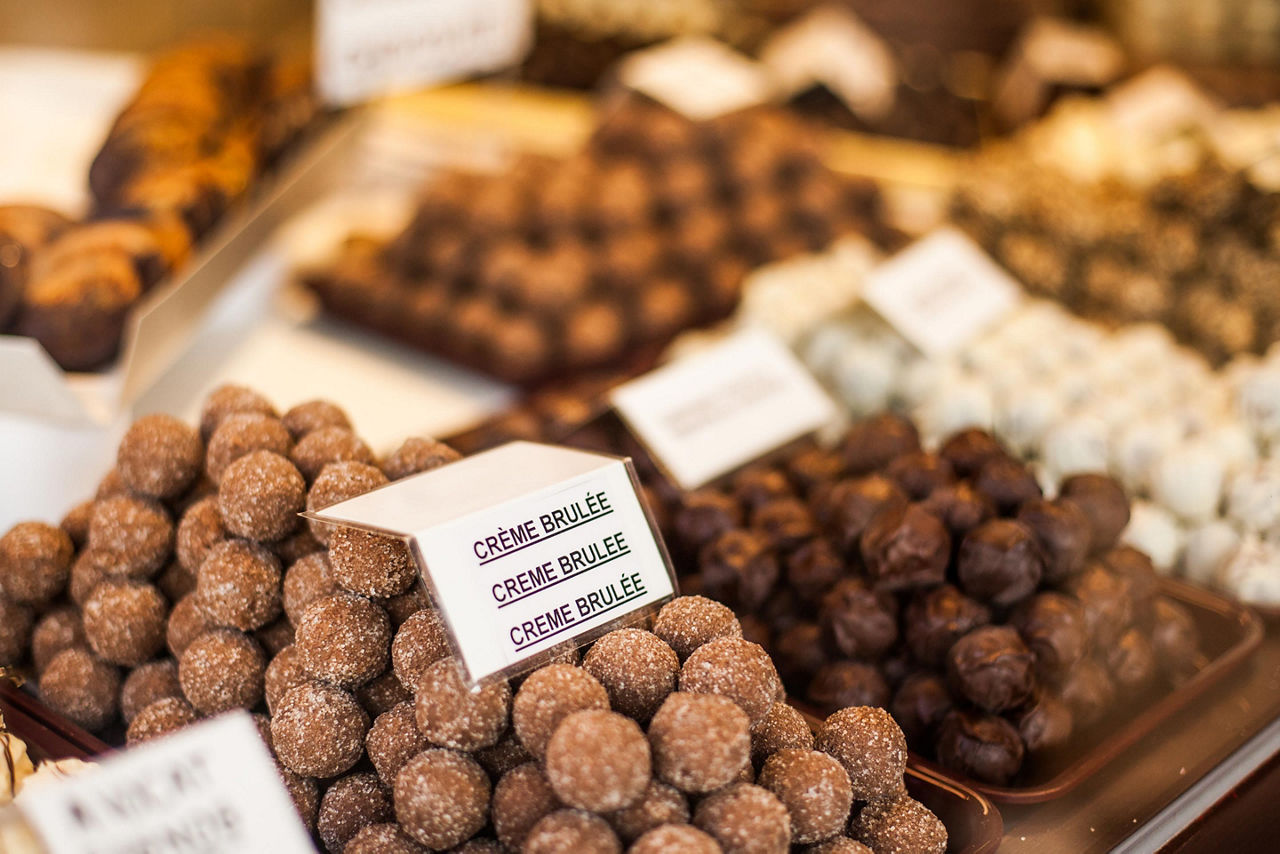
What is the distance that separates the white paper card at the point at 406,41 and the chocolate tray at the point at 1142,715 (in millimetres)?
1901

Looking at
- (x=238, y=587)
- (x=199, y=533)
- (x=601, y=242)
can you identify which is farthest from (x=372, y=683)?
(x=601, y=242)

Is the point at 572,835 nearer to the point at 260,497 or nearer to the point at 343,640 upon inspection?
the point at 343,640

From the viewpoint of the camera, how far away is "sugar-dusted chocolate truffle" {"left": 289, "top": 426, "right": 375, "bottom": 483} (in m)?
1.25

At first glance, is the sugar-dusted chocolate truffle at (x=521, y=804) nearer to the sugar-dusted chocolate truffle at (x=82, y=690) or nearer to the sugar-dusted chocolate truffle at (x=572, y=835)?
the sugar-dusted chocolate truffle at (x=572, y=835)

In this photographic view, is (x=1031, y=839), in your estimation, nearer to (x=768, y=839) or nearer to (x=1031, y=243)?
(x=768, y=839)

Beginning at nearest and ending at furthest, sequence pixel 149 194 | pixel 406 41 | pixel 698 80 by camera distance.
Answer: pixel 149 194 < pixel 406 41 < pixel 698 80

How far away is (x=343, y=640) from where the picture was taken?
1.07m

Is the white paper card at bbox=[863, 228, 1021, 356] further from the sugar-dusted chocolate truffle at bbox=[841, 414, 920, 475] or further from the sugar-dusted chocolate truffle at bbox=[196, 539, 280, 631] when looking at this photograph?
the sugar-dusted chocolate truffle at bbox=[196, 539, 280, 631]

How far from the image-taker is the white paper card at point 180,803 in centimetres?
80

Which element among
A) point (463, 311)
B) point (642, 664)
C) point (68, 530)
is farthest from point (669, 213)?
point (642, 664)

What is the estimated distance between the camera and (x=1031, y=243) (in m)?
2.43

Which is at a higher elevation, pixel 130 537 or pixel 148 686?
pixel 130 537

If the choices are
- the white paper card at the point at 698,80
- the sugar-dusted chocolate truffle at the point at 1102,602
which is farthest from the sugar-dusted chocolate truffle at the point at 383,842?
the white paper card at the point at 698,80

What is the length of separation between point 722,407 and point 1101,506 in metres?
0.58
